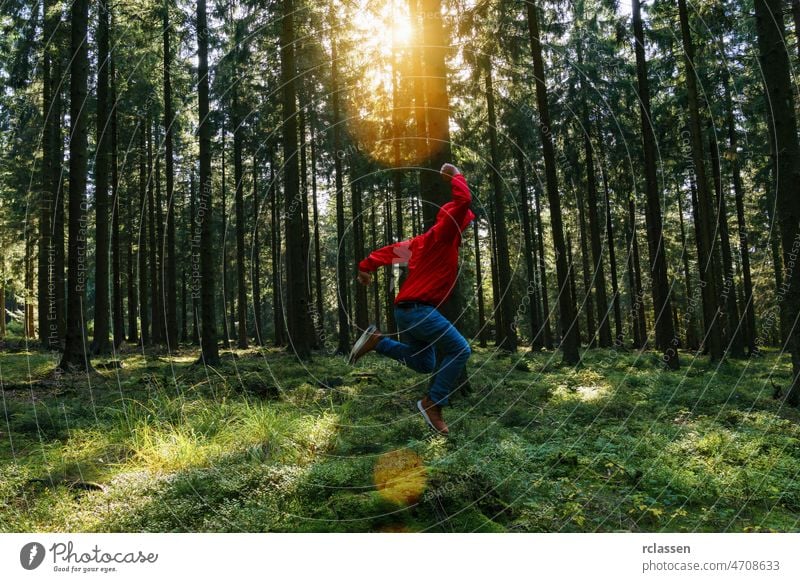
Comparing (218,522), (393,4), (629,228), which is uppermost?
(393,4)

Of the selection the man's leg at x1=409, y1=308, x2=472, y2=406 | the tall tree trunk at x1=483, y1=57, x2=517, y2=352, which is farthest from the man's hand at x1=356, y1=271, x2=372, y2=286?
the tall tree trunk at x1=483, y1=57, x2=517, y2=352

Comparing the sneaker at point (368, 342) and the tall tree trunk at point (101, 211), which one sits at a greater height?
the tall tree trunk at point (101, 211)

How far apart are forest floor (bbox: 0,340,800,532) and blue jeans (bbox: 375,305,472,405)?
93cm

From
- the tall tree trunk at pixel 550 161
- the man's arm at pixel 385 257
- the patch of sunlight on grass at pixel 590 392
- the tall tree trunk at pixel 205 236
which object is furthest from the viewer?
the tall tree trunk at pixel 550 161

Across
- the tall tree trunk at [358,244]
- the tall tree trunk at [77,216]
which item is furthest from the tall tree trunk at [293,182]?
the tall tree trunk at [77,216]

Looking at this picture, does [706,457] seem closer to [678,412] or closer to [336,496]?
[678,412]

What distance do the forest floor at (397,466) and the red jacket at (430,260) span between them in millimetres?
1791

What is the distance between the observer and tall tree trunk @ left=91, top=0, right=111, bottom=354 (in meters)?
17.1

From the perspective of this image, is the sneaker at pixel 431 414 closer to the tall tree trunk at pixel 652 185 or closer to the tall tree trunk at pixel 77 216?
the tall tree trunk at pixel 77 216

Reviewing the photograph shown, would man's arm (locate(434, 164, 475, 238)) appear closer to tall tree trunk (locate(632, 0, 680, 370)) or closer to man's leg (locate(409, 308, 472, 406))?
man's leg (locate(409, 308, 472, 406))

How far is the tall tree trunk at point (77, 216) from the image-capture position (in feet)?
44.2

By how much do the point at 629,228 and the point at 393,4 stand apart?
24988 mm
